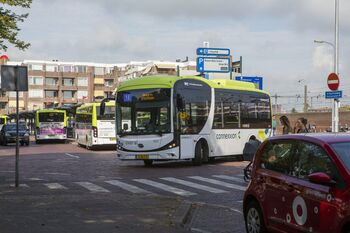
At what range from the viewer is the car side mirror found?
575 centimetres

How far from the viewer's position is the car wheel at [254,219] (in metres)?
7.39

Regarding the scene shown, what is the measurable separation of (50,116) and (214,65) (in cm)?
1776

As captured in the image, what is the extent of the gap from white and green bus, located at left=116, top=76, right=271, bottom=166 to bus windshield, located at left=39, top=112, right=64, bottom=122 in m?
26.1

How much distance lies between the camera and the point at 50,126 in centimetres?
4556

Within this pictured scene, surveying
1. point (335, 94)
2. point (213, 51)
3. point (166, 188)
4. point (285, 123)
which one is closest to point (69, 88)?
point (213, 51)

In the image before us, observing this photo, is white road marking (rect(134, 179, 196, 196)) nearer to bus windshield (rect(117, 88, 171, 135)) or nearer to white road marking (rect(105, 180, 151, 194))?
white road marking (rect(105, 180, 151, 194))

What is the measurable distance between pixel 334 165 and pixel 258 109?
19118 mm

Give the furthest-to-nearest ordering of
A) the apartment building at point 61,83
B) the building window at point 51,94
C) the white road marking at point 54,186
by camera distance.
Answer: the building window at point 51,94 < the apartment building at point 61,83 < the white road marking at point 54,186

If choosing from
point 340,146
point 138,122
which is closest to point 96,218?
point 340,146

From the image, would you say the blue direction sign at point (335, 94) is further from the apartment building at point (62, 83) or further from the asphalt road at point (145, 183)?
the apartment building at point (62, 83)

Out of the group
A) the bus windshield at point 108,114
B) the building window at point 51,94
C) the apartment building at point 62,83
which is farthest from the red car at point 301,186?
the building window at point 51,94

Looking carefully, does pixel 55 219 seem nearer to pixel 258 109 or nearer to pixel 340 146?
pixel 340 146

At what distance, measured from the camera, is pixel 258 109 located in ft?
81.7

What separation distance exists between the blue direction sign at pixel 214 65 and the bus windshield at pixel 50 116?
16.6 metres
